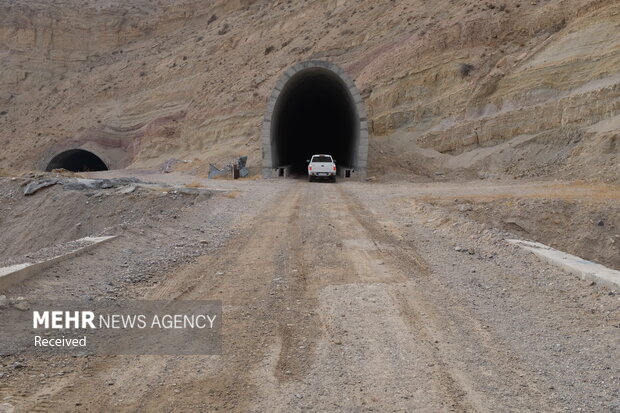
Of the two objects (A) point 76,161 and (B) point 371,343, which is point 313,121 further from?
(B) point 371,343

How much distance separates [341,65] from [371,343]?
39.2 m

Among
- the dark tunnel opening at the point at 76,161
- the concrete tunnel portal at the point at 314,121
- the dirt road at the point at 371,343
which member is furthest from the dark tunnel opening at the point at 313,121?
the dirt road at the point at 371,343

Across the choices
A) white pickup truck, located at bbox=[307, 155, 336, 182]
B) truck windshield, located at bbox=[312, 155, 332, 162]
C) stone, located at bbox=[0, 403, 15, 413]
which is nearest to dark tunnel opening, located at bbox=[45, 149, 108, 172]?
truck windshield, located at bbox=[312, 155, 332, 162]

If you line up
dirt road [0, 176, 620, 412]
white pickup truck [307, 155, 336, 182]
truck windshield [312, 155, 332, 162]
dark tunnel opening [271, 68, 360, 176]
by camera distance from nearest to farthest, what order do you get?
dirt road [0, 176, 620, 412] < white pickup truck [307, 155, 336, 182] < truck windshield [312, 155, 332, 162] < dark tunnel opening [271, 68, 360, 176]

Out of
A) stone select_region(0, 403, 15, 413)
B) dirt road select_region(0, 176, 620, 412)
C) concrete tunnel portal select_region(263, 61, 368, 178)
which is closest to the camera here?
stone select_region(0, 403, 15, 413)

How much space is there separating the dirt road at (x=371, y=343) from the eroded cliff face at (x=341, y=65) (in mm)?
15496

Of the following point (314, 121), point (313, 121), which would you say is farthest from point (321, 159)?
point (314, 121)

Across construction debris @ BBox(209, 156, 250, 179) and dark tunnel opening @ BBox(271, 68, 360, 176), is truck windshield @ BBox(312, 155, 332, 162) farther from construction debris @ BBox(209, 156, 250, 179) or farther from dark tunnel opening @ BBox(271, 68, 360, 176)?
construction debris @ BBox(209, 156, 250, 179)

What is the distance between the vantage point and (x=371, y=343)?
197 inches

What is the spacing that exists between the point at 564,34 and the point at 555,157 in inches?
328

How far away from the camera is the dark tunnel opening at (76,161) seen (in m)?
50.9

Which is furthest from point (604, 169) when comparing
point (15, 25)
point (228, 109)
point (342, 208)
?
point (15, 25)

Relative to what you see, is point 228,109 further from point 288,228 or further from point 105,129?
point 288,228

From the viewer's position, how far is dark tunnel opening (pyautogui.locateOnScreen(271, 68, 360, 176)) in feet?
106
